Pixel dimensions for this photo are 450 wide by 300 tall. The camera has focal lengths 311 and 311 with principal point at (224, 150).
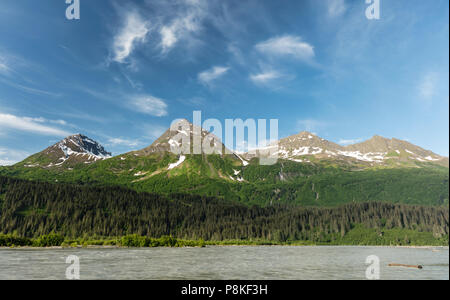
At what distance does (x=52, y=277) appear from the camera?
2296 inches
